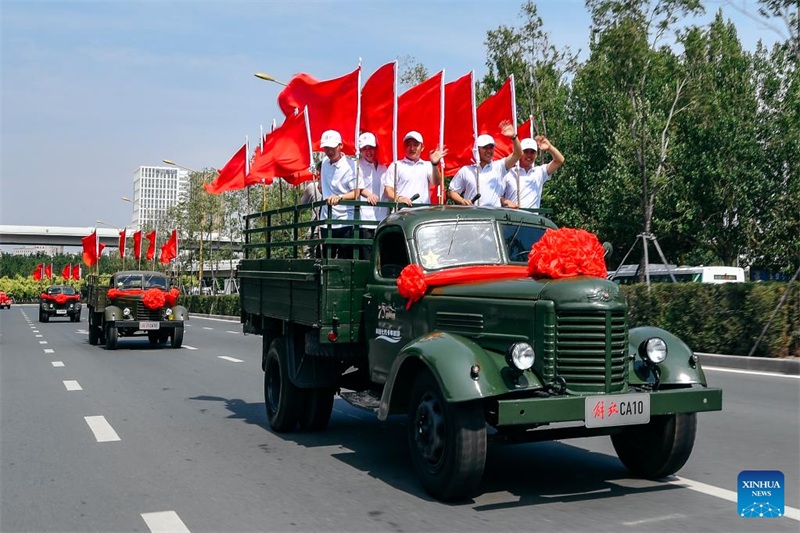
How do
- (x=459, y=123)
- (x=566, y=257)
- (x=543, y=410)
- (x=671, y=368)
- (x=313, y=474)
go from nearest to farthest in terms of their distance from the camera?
(x=543, y=410) < (x=566, y=257) < (x=671, y=368) < (x=313, y=474) < (x=459, y=123)

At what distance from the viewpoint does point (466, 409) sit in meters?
5.61

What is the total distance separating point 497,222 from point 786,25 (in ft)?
39.2

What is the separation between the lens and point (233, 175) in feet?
44.3

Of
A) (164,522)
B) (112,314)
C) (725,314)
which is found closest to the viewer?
(164,522)

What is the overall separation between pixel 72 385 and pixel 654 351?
10.0 m

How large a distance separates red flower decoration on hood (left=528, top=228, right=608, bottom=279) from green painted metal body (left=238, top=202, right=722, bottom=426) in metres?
0.09

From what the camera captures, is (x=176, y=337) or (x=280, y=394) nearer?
(x=280, y=394)

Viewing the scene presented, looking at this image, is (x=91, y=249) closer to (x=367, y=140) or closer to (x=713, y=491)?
(x=367, y=140)

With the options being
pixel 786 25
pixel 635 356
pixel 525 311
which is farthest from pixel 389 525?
pixel 786 25

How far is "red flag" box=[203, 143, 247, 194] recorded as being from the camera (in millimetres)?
13195

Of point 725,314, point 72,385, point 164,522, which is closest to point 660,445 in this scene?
point 164,522

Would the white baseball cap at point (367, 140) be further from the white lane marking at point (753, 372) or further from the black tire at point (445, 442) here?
the white lane marking at point (753, 372)

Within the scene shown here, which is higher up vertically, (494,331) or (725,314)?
(494,331)

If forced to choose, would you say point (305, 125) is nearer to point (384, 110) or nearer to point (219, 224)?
point (384, 110)
